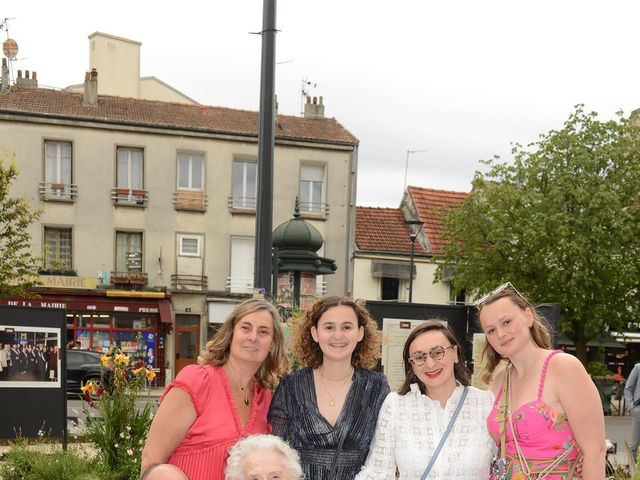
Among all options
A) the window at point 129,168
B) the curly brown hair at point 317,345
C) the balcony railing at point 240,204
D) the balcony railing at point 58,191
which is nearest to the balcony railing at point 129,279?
the balcony railing at point 58,191

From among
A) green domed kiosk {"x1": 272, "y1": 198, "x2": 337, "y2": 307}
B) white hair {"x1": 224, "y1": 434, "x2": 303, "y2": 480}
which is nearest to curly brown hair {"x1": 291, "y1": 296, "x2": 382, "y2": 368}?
white hair {"x1": 224, "y1": 434, "x2": 303, "y2": 480}

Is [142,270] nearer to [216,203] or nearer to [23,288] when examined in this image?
[216,203]

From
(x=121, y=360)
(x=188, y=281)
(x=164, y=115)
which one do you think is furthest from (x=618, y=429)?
(x=164, y=115)

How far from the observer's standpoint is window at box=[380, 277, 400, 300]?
3033 cm

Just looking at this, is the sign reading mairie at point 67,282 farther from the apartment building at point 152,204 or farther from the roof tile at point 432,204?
the roof tile at point 432,204

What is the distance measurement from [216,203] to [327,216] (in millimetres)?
4134

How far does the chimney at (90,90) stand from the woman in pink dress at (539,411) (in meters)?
26.7

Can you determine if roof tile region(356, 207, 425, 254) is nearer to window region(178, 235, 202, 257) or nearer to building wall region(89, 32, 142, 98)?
window region(178, 235, 202, 257)

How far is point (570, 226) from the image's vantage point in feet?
72.8

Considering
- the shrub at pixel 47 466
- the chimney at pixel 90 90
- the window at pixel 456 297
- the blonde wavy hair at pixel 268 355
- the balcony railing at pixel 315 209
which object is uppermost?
the chimney at pixel 90 90

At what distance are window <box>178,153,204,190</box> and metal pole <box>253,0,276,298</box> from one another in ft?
68.8

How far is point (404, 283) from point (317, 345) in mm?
26590

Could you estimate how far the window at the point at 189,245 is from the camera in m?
28.3

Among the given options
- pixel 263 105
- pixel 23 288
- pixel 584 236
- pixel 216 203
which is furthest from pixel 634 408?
pixel 216 203
